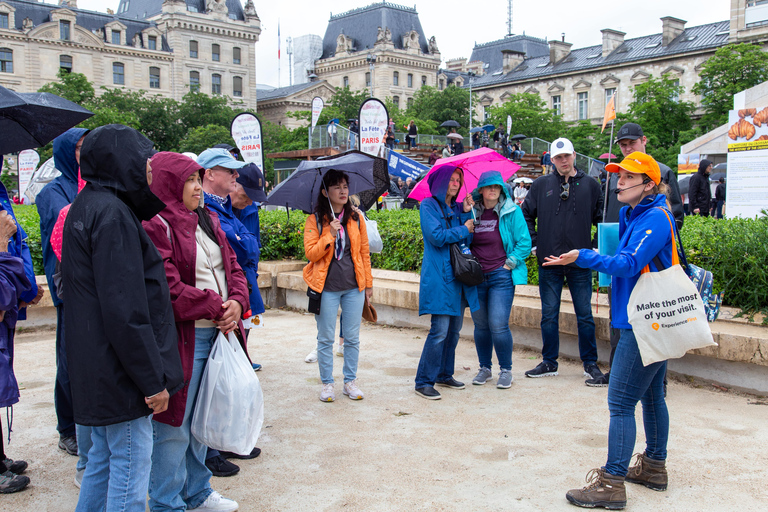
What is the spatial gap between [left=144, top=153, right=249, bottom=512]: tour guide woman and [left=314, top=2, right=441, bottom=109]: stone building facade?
9586cm

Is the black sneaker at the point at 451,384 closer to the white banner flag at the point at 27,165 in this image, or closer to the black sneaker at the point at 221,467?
the black sneaker at the point at 221,467

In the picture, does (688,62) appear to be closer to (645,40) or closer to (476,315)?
(645,40)

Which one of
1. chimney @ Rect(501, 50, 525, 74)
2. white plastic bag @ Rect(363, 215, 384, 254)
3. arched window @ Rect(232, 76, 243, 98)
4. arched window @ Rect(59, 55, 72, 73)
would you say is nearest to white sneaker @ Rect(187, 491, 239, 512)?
white plastic bag @ Rect(363, 215, 384, 254)

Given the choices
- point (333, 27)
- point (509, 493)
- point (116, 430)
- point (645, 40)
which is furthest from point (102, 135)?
point (333, 27)

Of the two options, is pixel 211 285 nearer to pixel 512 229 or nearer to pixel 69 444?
pixel 69 444

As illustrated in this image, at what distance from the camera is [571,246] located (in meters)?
5.84

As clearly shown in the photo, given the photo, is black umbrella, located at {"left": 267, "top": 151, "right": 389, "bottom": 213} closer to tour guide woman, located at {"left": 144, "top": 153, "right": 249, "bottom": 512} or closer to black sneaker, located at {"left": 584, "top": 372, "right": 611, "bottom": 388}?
tour guide woman, located at {"left": 144, "top": 153, "right": 249, "bottom": 512}

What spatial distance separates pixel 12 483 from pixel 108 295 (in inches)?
80.7

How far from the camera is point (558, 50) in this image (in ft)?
236

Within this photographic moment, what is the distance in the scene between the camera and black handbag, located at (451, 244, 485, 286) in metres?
5.36

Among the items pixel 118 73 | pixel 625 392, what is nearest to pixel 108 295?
pixel 625 392

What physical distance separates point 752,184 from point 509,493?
33.5ft

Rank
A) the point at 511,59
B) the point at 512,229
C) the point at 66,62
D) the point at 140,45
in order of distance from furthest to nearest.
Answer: the point at 140,45
the point at 511,59
the point at 66,62
the point at 512,229

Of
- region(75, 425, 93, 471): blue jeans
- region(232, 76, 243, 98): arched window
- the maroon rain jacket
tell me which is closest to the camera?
the maroon rain jacket
